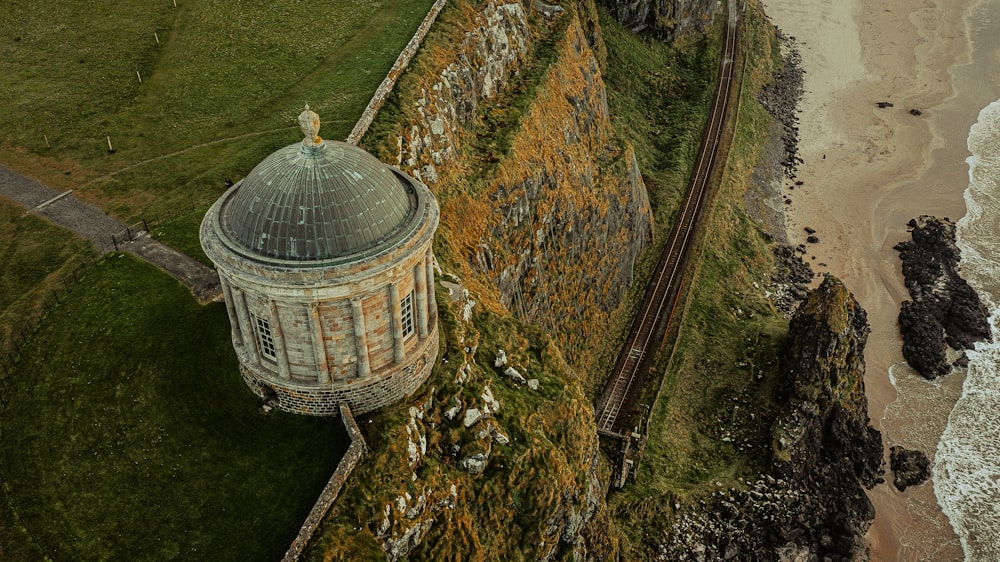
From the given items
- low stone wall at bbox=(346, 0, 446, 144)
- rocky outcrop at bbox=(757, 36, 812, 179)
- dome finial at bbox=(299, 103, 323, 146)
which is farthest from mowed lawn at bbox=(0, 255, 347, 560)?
rocky outcrop at bbox=(757, 36, 812, 179)

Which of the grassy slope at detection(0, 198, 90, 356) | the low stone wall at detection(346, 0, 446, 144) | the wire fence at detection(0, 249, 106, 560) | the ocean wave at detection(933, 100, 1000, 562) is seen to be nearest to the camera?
the wire fence at detection(0, 249, 106, 560)

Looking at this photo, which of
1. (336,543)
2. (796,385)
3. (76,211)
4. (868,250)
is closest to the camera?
(336,543)

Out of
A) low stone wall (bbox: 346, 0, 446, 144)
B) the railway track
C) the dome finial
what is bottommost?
the railway track

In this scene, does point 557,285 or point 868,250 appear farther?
point 868,250

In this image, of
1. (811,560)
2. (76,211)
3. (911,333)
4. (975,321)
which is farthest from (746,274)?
(76,211)

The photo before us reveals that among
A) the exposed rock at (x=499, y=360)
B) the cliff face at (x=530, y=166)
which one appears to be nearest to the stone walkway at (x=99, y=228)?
the cliff face at (x=530, y=166)

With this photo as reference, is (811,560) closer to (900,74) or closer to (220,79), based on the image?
(220,79)

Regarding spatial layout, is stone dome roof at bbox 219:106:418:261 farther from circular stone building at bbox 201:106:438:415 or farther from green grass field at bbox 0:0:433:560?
green grass field at bbox 0:0:433:560
